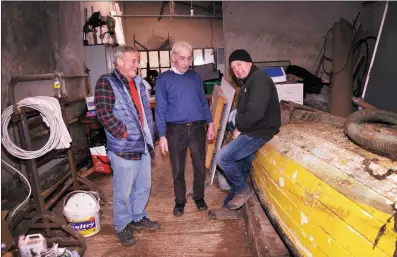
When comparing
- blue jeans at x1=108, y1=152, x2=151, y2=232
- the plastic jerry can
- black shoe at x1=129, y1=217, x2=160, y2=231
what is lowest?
black shoe at x1=129, y1=217, x2=160, y2=231

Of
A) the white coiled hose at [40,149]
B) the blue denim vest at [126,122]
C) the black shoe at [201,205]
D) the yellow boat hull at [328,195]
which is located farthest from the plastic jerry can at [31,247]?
the yellow boat hull at [328,195]

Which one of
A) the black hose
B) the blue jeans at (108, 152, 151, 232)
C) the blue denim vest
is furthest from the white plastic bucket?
the black hose

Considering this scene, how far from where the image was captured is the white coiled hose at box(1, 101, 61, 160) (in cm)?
263

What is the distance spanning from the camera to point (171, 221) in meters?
3.19

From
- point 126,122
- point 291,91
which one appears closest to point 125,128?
point 126,122

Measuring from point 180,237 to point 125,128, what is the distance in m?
1.26

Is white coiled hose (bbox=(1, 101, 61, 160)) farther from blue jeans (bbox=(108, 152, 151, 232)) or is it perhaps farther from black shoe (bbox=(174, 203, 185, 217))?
black shoe (bbox=(174, 203, 185, 217))

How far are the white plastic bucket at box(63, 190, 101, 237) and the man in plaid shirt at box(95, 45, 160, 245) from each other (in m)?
0.32

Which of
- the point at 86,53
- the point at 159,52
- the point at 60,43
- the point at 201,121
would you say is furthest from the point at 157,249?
the point at 159,52

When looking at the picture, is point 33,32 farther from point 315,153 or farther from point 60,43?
point 315,153

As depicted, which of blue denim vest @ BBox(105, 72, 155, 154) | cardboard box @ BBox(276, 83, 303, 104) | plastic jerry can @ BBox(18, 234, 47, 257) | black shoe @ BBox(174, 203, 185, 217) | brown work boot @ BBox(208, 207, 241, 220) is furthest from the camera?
cardboard box @ BBox(276, 83, 303, 104)

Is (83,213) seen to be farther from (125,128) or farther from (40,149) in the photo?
(125,128)

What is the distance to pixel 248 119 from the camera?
8.36 ft

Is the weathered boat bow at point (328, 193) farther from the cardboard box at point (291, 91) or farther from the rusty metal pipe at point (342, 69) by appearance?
the rusty metal pipe at point (342, 69)
